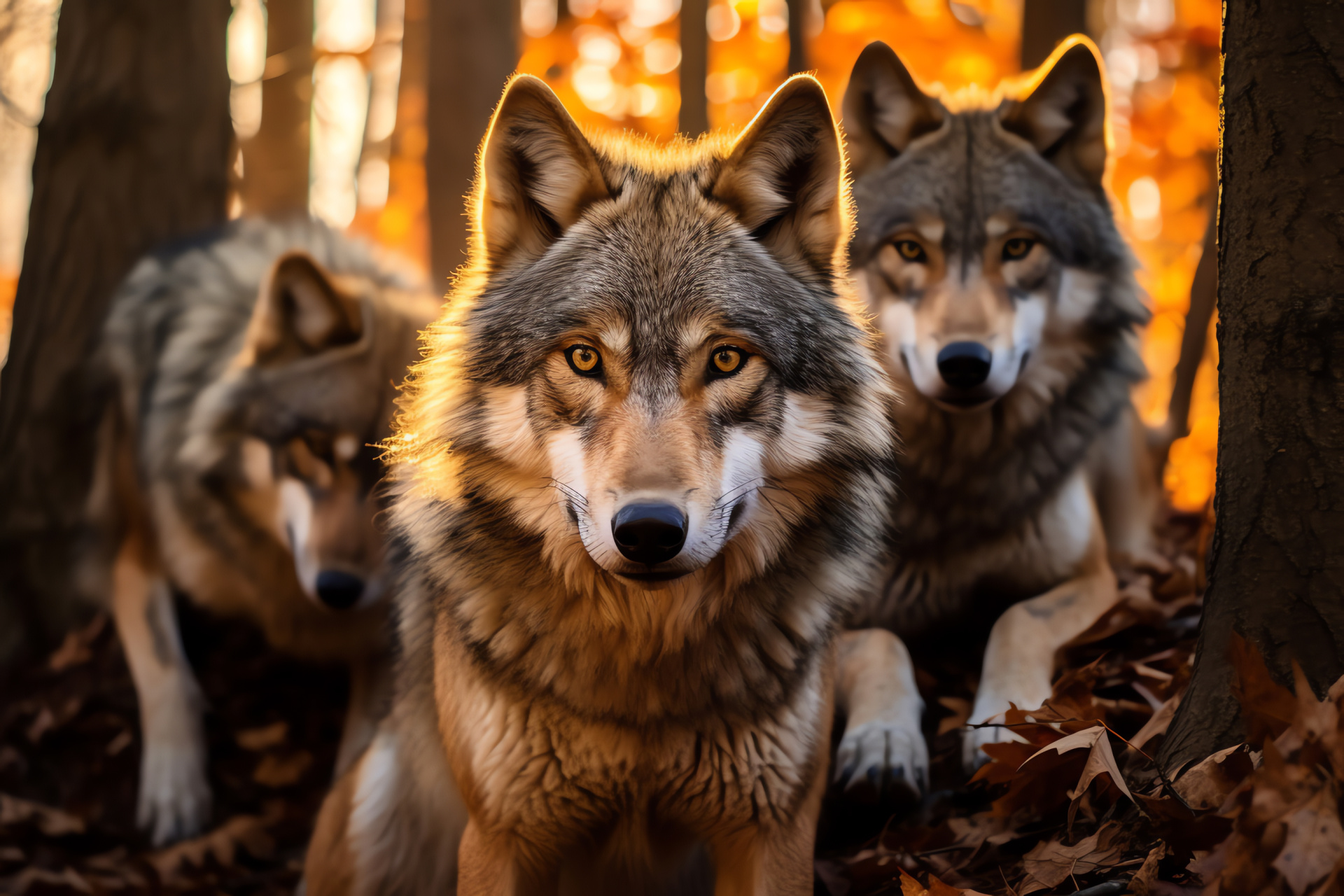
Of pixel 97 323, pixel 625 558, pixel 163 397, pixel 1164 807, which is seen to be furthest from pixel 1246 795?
pixel 97 323

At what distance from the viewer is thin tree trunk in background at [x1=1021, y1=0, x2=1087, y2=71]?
7223 millimetres

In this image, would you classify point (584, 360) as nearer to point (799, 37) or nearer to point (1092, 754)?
point (1092, 754)

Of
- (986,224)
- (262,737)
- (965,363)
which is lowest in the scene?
(262,737)

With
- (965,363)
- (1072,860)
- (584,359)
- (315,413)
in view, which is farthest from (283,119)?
(1072,860)

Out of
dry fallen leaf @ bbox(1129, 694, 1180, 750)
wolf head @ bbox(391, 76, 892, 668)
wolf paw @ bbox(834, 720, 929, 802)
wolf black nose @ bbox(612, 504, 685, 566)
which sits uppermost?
wolf head @ bbox(391, 76, 892, 668)

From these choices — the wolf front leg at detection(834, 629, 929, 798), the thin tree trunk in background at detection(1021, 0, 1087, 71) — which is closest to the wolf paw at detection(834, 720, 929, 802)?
the wolf front leg at detection(834, 629, 929, 798)

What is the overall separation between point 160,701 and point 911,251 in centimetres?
413

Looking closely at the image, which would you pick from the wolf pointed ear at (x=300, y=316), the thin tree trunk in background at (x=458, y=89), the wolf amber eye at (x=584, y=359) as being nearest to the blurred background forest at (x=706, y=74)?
the thin tree trunk in background at (x=458, y=89)

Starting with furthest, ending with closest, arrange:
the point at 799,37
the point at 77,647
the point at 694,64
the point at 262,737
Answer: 1. the point at 694,64
2. the point at 799,37
3. the point at 77,647
4. the point at 262,737

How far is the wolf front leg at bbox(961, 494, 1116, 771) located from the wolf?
2508 mm

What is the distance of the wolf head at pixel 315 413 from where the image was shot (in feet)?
14.4

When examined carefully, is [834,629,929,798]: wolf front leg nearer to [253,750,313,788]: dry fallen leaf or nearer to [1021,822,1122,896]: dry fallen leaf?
[1021,822,1122,896]: dry fallen leaf

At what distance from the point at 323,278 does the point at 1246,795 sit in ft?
13.1

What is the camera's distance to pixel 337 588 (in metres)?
4.25
